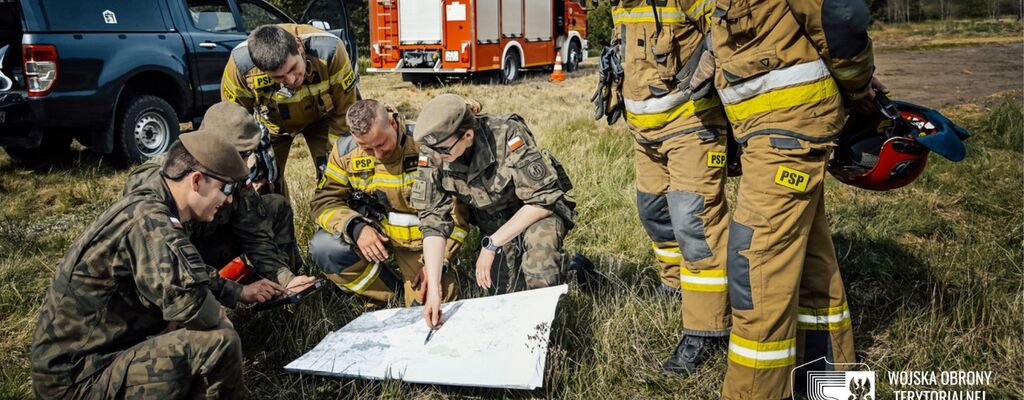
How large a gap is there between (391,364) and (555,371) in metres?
0.63

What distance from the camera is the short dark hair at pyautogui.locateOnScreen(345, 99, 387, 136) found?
133 inches

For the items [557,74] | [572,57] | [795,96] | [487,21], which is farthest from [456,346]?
[572,57]

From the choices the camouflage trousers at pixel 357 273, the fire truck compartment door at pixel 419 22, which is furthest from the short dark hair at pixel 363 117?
the fire truck compartment door at pixel 419 22

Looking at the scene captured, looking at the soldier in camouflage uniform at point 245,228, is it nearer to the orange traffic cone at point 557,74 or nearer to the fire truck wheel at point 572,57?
the orange traffic cone at point 557,74

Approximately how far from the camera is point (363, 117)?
11.2 ft

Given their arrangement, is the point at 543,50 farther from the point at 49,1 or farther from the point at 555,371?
the point at 555,371

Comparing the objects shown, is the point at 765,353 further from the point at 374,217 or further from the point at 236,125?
the point at 236,125

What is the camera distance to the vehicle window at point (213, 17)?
7379mm

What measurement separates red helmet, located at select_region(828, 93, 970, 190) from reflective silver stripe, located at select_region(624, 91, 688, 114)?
0.63 metres

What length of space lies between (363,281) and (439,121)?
1075 millimetres

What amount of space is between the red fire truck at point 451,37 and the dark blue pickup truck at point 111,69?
585 cm

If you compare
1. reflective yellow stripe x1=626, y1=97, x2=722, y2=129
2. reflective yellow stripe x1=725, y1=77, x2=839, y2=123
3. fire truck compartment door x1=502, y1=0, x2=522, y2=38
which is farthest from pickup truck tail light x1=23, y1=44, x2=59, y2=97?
fire truck compartment door x1=502, y1=0, x2=522, y2=38

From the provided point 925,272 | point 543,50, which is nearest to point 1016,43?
point 543,50

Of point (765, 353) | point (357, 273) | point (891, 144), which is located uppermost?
point (891, 144)
